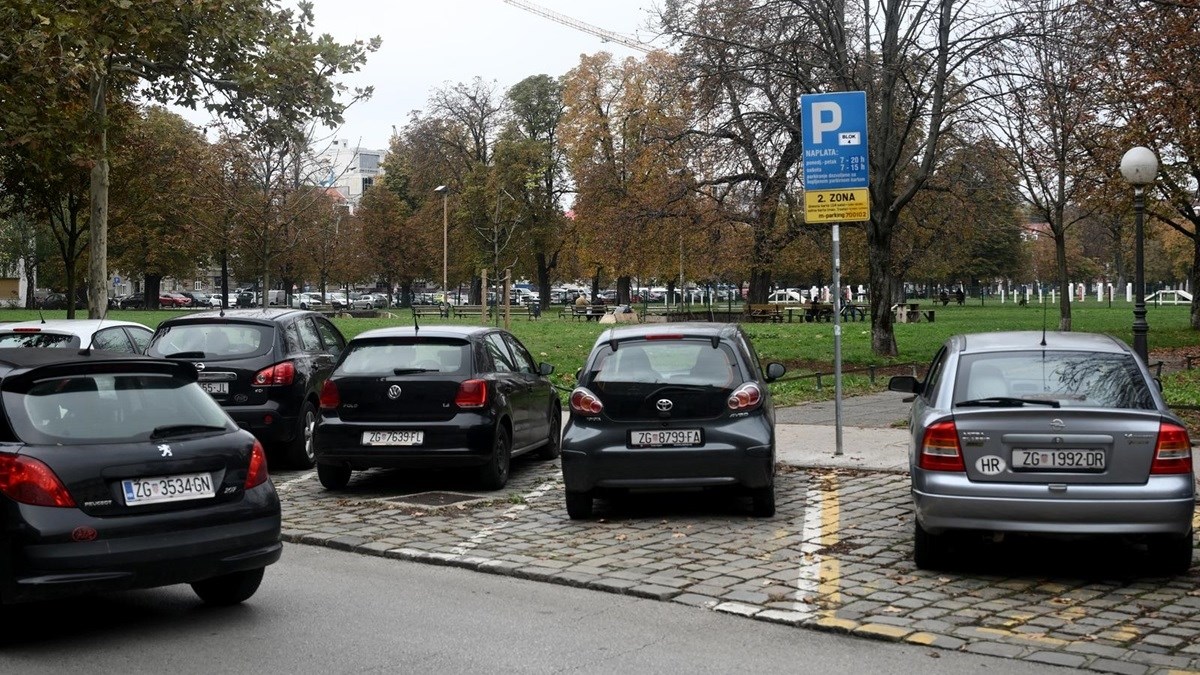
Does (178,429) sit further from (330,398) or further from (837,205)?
(837,205)

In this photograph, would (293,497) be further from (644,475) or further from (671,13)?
(671,13)

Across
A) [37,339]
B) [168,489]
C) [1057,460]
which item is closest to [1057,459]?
[1057,460]

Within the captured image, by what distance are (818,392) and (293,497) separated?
10.6m

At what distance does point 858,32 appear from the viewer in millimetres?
27625

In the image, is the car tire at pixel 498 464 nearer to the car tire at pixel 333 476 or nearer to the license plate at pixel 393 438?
the license plate at pixel 393 438

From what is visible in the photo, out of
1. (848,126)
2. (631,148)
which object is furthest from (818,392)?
(631,148)

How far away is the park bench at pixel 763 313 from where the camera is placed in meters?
50.3

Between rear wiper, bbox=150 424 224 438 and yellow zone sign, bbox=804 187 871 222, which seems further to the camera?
yellow zone sign, bbox=804 187 871 222

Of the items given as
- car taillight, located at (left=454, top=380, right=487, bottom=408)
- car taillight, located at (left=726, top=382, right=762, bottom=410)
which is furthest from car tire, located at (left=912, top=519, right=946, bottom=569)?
car taillight, located at (left=454, top=380, right=487, bottom=408)

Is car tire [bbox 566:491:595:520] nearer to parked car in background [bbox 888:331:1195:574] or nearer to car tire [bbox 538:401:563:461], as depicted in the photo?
parked car in background [bbox 888:331:1195:574]

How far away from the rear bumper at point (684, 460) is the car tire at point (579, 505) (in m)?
0.22

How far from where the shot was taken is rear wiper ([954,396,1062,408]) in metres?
7.73

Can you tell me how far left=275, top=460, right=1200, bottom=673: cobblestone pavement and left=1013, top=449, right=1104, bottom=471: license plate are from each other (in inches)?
29.0

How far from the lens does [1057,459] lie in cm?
748
